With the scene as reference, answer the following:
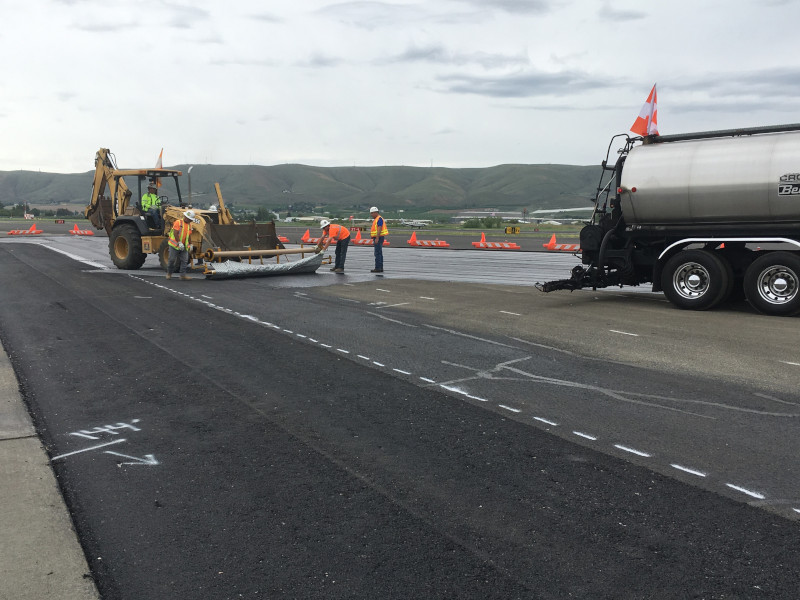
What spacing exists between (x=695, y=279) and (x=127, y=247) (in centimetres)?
1504

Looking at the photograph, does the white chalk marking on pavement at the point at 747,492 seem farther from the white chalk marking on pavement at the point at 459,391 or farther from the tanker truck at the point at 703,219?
the tanker truck at the point at 703,219

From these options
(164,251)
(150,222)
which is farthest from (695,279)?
(150,222)

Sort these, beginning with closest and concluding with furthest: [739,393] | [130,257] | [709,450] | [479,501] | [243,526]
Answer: [243,526] → [479,501] → [709,450] → [739,393] → [130,257]

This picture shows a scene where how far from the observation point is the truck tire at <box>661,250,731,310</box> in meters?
12.9

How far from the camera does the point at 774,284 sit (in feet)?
40.5

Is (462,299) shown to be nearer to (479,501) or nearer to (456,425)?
(456,425)

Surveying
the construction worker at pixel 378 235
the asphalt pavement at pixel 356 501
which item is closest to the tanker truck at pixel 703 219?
the asphalt pavement at pixel 356 501

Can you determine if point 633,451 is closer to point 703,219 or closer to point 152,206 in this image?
point 703,219

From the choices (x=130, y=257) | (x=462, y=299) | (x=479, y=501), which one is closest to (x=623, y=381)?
(x=479, y=501)

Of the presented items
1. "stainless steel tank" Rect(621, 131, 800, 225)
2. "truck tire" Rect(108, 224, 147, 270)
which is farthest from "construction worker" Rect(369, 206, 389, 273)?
"stainless steel tank" Rect(621, 131, 800, 225)

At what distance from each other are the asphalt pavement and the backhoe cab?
11.4 m

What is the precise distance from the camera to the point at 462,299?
14.9 metres

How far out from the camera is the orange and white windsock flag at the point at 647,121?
1382 centimetres

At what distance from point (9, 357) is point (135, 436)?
4158 mm
